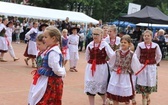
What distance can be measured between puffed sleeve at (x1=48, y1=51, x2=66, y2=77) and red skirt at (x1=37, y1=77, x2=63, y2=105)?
171 millimetres

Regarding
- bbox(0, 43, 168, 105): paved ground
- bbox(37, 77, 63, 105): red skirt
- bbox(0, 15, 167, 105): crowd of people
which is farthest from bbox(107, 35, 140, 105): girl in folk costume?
bbox(37, 77, 63, 105): red skirt

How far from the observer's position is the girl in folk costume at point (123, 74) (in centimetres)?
638

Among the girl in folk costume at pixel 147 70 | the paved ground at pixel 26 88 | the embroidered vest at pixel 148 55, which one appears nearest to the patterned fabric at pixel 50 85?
the paved ground at pixel 26 88

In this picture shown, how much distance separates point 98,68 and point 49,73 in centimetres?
221

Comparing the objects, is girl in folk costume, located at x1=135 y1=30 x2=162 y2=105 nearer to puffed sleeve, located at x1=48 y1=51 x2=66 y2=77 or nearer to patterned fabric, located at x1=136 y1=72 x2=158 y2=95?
patterned fabric, located at x1=136 y1=72 x2=158 y2=95

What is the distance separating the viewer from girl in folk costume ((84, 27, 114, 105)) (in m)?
6.72

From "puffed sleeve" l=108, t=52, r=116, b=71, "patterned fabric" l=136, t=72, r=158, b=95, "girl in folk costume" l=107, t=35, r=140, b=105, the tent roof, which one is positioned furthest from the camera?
the tent roof

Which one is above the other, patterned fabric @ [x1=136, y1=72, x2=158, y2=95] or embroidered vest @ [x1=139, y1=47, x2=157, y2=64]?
embroidered vest @ [x1=139, y1=47, x2=157, y2=64]

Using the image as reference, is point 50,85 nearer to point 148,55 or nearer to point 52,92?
point 52,92

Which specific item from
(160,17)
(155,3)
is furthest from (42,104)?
(155,3)

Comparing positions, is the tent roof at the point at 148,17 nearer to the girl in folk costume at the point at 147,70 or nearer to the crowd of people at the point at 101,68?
the crowd of people at the point at 101,68

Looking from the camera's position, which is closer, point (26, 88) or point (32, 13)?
point (26, 88)

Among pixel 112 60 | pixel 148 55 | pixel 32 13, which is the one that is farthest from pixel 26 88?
pixel 32 13

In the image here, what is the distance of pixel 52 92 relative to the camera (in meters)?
4.73
